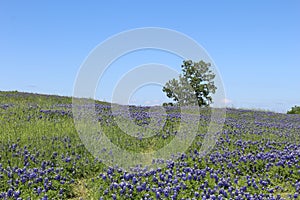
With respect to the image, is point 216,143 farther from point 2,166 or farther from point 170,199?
point 2,166

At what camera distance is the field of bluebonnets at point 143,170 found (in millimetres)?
5984

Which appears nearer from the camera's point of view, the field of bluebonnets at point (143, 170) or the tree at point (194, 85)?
the field of bluebonnets at point (143, 170)

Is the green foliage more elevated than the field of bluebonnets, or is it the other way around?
the green foliage

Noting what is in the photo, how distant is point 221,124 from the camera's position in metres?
12.0

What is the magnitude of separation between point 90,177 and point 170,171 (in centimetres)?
146

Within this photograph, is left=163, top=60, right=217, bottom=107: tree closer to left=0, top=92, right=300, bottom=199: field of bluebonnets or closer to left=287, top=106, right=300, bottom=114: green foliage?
left=287, top=106, right=300, bottom=114: green foliage

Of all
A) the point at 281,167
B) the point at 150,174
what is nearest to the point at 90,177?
the point at 150,174

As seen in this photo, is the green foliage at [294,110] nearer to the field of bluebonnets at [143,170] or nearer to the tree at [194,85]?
the tree at [194,85]

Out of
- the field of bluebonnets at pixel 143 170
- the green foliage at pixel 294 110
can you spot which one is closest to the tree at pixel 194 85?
the green foliage at pixel 294 110

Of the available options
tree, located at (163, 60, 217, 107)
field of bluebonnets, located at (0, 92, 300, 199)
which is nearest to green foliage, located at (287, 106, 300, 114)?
tree, located at (163, 60, 217, 107)

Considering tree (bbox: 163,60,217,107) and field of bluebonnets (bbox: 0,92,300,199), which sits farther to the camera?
tree (bbox: 163,60,217,107)

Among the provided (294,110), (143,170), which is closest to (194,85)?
(294,110)

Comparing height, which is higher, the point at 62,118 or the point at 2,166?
the point at 62,118

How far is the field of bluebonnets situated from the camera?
5984mm
